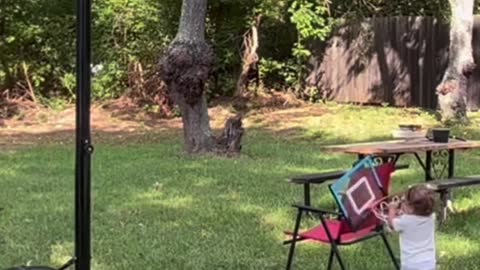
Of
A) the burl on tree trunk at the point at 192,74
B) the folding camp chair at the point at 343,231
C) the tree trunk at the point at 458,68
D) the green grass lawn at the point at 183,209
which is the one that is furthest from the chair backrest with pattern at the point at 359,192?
the tree trunk at the point at 458,68

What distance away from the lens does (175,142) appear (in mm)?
13219

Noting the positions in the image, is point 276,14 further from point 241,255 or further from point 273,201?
point 241,255

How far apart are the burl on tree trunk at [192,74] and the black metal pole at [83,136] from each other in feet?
24.7

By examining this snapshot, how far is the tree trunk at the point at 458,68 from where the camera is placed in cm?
1438

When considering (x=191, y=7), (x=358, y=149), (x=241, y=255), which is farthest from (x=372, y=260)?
(x=191, y=7)

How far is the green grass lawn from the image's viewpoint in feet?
18.6

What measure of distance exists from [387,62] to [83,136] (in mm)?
15310

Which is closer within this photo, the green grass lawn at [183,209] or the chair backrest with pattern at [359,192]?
the chair backrest with pattern at [359,192]

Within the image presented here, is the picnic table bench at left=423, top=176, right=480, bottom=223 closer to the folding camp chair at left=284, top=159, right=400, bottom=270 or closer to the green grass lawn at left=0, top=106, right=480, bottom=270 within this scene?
the green grass lawn at left=0, top=106, right=480, bottom=270

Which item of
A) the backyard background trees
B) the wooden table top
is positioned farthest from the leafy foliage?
the wooden table top

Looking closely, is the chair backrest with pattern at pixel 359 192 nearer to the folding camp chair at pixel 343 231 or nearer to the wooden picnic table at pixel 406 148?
the folding camp chair at pixel 343 231

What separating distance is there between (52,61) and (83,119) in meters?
15.9

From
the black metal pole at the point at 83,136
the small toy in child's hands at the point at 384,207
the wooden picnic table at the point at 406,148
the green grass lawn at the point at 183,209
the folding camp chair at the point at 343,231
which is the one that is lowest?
the green grass lawn at the point at 183,209

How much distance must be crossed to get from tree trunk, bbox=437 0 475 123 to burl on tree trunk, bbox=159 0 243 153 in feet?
15.8
